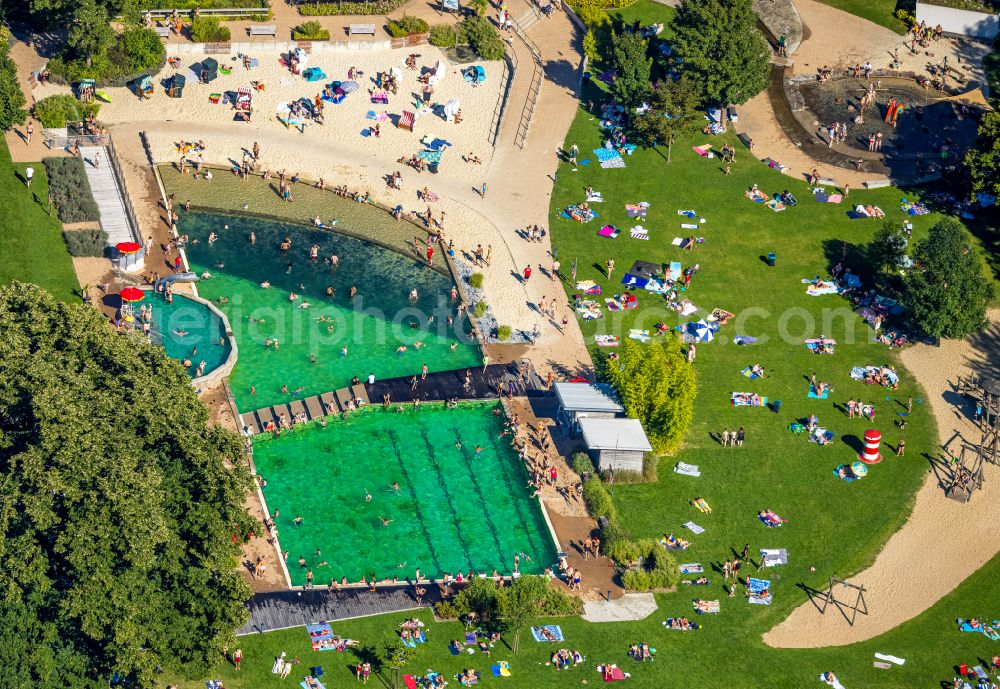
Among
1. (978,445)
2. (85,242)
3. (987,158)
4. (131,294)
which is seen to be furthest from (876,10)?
(85,242)

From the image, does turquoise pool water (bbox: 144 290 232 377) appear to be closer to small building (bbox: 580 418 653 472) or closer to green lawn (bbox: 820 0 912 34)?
small building (bbox: 580 418 653 472)

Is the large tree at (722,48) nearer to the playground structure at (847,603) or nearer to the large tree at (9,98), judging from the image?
the playground structure at (847,603)

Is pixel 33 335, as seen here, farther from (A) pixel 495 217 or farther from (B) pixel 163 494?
(A) pixel 495 217

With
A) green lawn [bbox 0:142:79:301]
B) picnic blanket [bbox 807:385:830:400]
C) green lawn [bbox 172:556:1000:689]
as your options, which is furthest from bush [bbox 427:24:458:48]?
green lawn [bbox 172:556:1000:689]

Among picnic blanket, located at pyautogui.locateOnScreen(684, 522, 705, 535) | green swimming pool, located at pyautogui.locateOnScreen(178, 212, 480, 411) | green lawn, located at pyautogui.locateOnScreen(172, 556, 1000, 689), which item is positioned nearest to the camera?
green lawn, located at pyautogui.locateOnScreen(172, 556, 1000, 689)

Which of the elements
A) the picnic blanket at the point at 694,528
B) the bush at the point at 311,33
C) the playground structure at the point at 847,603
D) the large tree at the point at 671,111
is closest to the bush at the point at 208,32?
the bush at the point at 311,33

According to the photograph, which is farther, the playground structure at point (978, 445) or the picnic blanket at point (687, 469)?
the playground structure at point (978, 445)

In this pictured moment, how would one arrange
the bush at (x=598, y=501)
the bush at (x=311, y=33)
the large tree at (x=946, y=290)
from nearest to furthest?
the bush at (x=598, y=501) → the large tree at (x=946, y=290) → the bush at (x=311, y=33)
